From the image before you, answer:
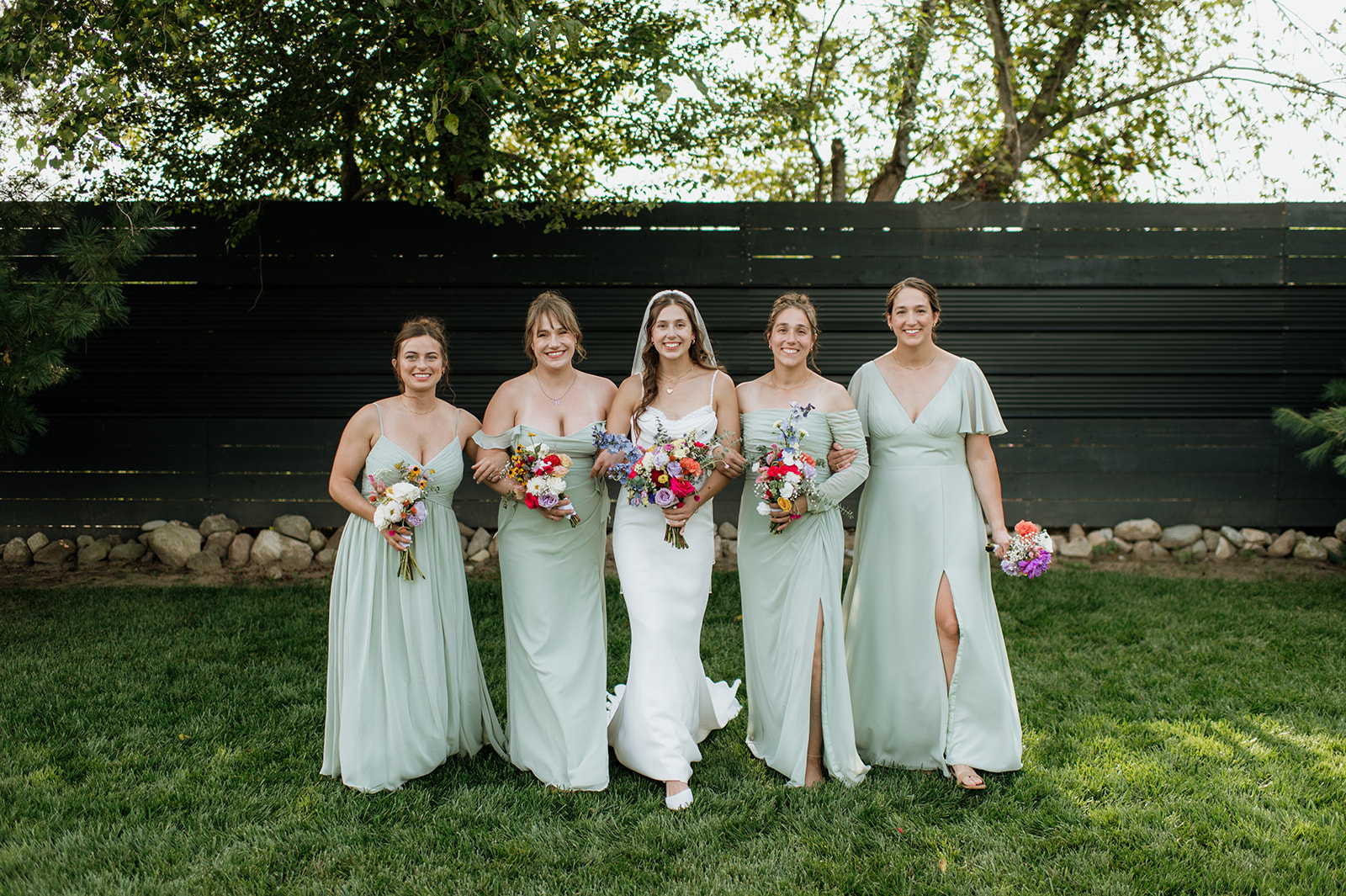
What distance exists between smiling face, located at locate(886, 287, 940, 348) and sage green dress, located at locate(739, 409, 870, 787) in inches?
18.5

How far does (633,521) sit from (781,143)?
5.01 meters

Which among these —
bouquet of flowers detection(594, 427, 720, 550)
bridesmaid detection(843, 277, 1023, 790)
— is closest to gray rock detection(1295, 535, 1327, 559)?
bridesmaid detection(843, 277, 1023, 790)

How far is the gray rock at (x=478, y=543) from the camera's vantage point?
7984 mm

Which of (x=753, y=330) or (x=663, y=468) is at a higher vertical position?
(x=753, y=330)

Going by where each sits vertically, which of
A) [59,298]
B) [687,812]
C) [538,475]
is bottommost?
[687,812]

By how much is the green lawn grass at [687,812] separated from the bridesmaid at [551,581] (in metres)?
0.23

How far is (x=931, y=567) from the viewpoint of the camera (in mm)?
4066

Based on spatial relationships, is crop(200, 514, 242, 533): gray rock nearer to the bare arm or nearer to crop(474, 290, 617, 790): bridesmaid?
crop(474, 290, 617, 790): bridesmaid

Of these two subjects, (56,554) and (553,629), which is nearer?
(553,629)

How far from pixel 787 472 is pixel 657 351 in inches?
37.9

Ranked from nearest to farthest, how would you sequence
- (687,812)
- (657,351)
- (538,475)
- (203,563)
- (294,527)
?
(687,812) < (538,475) < (657,351) < (203,563) < (294,527)

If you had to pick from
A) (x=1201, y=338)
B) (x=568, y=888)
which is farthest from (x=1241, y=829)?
(x=1201, y=338)

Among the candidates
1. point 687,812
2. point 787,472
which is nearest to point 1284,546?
point 787,472

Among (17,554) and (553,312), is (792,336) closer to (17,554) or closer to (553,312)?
(553,312)
